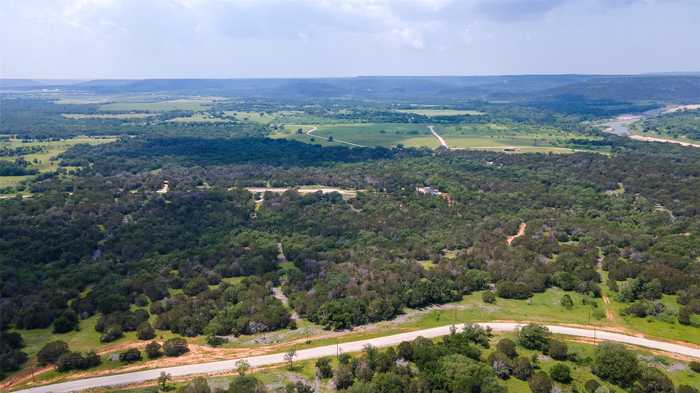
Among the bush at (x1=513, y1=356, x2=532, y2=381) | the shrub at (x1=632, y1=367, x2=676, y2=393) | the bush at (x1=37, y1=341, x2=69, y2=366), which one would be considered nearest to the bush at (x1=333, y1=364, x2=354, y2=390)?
the bush at (x1=513, y1=356, x2=532, y2=381)

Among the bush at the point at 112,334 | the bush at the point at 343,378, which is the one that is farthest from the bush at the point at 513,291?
the bush at the point at 112,334

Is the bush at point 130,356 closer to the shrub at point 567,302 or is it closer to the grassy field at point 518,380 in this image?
the grassy field at point 518,380

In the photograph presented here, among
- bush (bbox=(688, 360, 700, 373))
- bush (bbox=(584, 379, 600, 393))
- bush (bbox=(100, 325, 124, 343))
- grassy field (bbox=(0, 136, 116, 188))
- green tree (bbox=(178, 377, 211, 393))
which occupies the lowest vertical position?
bush (bbox=(100, 325, 124, 343))

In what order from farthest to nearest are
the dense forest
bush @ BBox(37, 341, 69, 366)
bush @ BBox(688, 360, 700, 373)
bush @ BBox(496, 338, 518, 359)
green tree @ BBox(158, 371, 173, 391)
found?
the dense forest, bush @ BBox(496, 338, 518, 359), bush @ BBox(37, 341, 69, 366), bush @ BBox(688, 360, 700, 373), green tree @ BBox(158, 371, 173, 391)

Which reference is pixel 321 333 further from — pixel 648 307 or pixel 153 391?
pixel 648 307

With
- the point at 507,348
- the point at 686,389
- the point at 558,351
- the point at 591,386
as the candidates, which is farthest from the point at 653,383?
the point at 507,348

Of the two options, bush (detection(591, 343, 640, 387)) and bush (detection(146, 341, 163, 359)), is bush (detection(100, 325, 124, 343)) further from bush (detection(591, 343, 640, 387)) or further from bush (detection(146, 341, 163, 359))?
bush (detection(591, 343, 640, 387))

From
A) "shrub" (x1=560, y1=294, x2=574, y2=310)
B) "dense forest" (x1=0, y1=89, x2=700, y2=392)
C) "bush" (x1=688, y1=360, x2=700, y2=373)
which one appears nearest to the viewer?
"bush" (x1=688, y1=360, x2=700, y2=373)

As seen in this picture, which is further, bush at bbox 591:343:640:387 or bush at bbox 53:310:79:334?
bush at bbox 53:310:79:334
